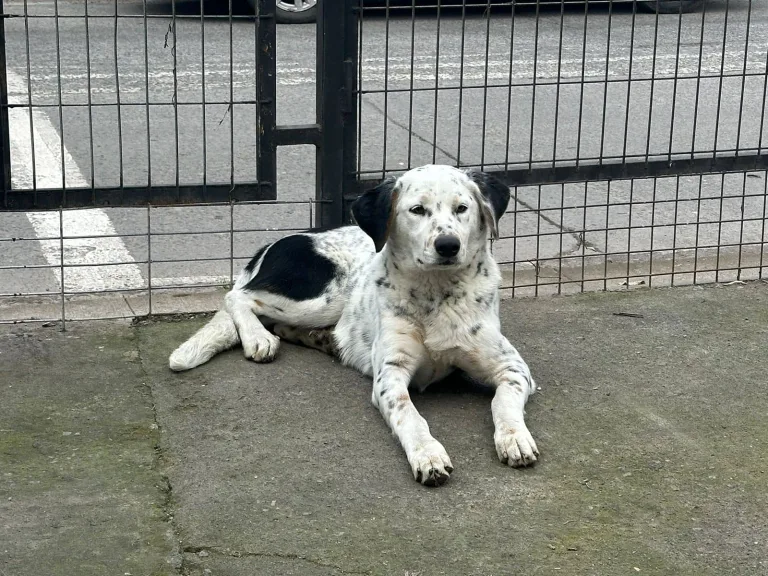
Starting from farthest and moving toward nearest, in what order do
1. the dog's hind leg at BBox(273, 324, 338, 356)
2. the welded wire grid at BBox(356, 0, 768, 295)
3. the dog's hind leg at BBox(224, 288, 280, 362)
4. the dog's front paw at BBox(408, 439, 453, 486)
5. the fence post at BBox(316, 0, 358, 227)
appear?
the welded wire grid at BBox(356, 0, 768, 295) < the fence post at BBox(316, 0, 358, 227) < the dog's hind leg at BBox(273, 324, 338, 356) < the dog's hind leg at BBox(224, 288, 280, 362) < the dog's front paw at BBox(408, 439, 453, 486)

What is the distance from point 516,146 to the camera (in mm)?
9312

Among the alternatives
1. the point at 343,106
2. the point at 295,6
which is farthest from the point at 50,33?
the point at 343,106

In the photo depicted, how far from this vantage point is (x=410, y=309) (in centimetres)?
483

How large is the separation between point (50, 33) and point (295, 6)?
4.94 m

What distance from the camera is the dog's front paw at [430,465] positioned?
4.04 m

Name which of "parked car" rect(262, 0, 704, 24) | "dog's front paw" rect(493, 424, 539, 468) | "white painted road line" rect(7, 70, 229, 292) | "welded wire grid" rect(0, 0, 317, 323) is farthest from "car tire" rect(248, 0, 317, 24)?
"dog's front paw" rect(493, 424, 539, 468)

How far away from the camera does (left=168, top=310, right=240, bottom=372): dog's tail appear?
5.06 m

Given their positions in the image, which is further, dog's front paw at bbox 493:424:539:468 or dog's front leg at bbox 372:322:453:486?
dog's front paw at bbox 493:424:539:468

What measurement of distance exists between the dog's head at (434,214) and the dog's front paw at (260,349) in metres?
0.73

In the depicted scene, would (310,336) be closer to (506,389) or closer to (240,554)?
→ (506,389)

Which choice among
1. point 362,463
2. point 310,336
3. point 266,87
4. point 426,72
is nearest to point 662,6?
point 266,87

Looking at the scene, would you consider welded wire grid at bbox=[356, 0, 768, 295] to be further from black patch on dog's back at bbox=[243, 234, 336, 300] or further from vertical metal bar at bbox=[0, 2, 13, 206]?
vertical metal bar at bbox=[0, 2, 13, 206]

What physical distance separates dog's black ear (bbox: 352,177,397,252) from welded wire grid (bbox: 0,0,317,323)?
3.14ft

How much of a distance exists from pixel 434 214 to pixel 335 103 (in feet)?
3.98
